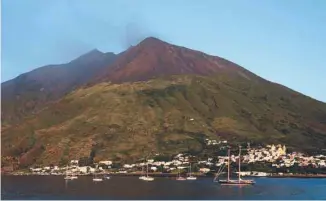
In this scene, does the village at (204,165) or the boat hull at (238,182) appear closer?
the boat hull at (238,182)

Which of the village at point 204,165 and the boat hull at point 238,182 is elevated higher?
the village at point 204,165

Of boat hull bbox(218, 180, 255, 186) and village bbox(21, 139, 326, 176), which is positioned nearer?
boat hull bbox(218, 180, 255, 186)

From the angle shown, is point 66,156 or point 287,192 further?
point 66,156

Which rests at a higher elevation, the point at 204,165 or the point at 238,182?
the point at 204,165

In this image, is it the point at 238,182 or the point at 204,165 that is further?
the point at 204,165

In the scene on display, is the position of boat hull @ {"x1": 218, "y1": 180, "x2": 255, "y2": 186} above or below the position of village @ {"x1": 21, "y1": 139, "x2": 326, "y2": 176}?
below

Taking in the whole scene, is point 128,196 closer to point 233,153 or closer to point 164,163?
point 164,163

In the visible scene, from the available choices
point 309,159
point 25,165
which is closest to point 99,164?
point 25,165

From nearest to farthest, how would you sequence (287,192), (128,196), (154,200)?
1. (154,200)
2. (128,196)
3. (287,192)
